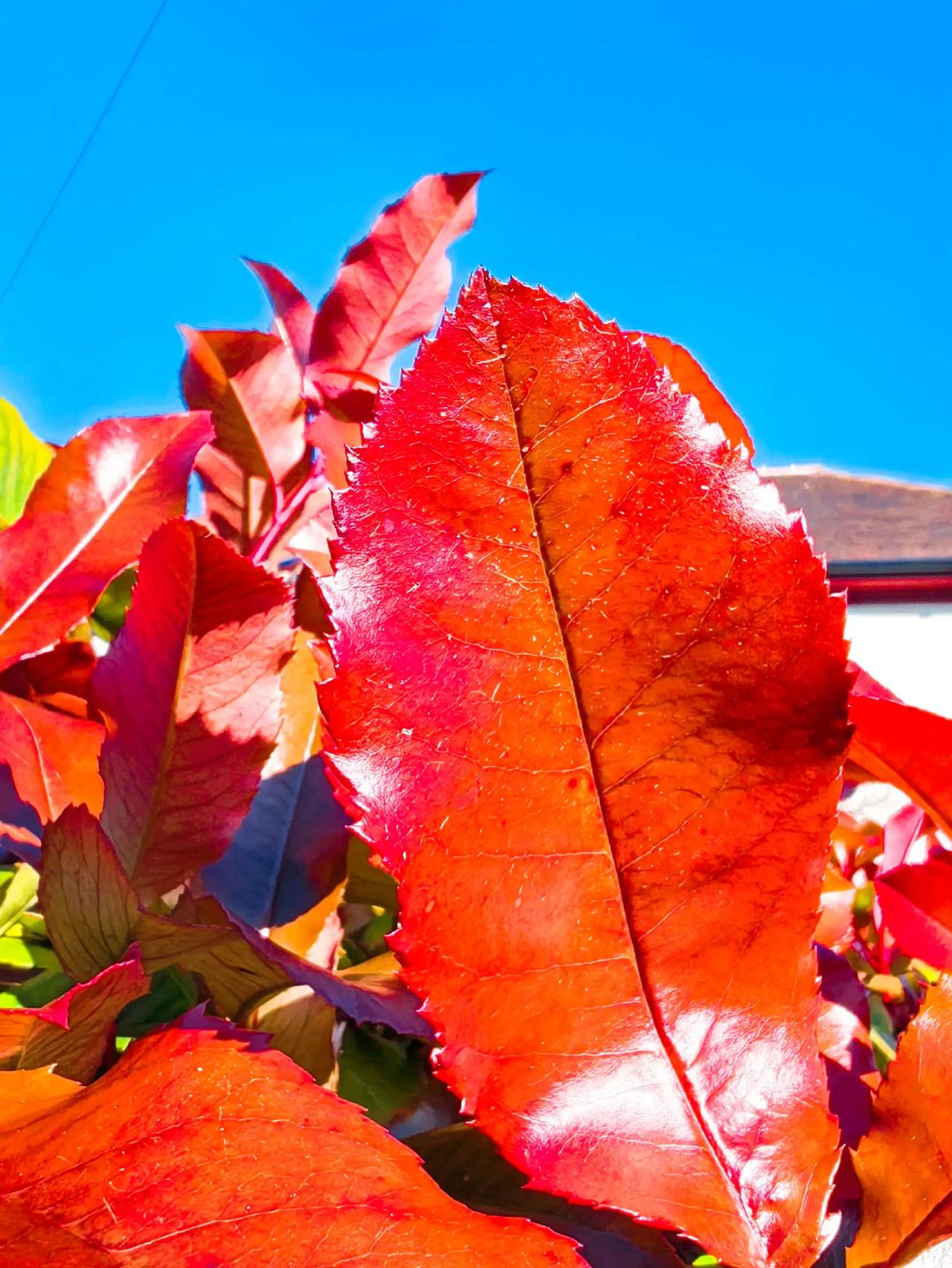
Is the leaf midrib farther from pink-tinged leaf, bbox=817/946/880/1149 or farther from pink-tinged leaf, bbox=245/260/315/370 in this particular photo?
pink-tinged leaf, bbox=245/260/315/370

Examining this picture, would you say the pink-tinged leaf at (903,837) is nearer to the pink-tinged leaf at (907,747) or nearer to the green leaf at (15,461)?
the pink-tinged leaf at (907,747)

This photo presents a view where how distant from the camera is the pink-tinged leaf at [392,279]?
0.52 meters

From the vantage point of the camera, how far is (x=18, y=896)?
0.45 meters

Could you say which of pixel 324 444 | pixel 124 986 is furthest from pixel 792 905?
pixel 324 444

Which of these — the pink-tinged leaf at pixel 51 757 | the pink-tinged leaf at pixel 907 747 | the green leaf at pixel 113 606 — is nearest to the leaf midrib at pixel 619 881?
the pink-tinged leaf at pixel 907 747

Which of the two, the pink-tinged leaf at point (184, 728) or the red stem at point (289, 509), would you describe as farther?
the red stem at point (289, 509)

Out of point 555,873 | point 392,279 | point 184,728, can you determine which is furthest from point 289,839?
point 392,279

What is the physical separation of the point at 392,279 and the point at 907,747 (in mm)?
343

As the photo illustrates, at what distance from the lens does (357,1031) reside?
41cm

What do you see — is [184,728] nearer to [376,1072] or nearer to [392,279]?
[376,1072]

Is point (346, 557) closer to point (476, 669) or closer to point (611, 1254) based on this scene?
point (476, 669)

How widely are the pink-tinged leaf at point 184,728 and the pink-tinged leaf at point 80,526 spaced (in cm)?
9

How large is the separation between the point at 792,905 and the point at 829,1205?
93mm

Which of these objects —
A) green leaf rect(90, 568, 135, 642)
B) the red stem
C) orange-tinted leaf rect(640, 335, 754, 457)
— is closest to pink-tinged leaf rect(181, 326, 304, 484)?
the red stem
